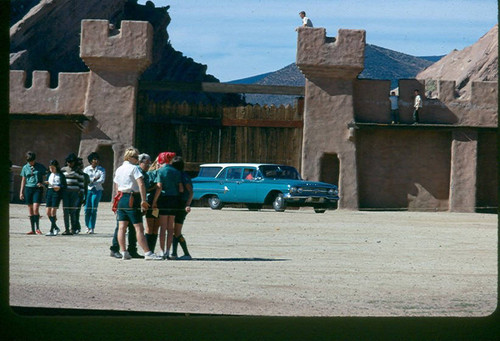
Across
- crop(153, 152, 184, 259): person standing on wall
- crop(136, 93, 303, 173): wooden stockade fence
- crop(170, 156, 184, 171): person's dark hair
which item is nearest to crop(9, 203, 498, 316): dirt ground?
crop(153, 152, 184, 259): person standing on wall

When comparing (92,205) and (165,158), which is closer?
(165,158)

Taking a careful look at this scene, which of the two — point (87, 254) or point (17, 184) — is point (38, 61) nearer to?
point (17, 184)

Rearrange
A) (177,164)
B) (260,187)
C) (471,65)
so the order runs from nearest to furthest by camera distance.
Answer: (177,164), (260,187), (471,65)

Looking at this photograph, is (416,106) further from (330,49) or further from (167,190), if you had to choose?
(167,190)

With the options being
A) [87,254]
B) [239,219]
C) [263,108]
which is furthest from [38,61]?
[87,254]

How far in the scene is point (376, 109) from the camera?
23344 mm

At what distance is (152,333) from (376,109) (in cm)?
2030

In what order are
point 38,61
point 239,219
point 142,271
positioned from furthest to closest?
point 38,61 < point 239,219 < point 142,271

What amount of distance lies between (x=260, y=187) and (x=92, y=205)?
264 inches

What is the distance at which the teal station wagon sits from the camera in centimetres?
1952

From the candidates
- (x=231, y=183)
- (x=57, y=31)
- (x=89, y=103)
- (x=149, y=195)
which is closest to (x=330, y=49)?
(x=231, y=183)

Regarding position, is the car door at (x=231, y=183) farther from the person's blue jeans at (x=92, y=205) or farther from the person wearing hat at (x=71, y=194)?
the person wearing hat at (x=71, y=194)

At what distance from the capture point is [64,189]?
13.4m

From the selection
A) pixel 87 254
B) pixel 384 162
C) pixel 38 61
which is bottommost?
pixel 87 254
